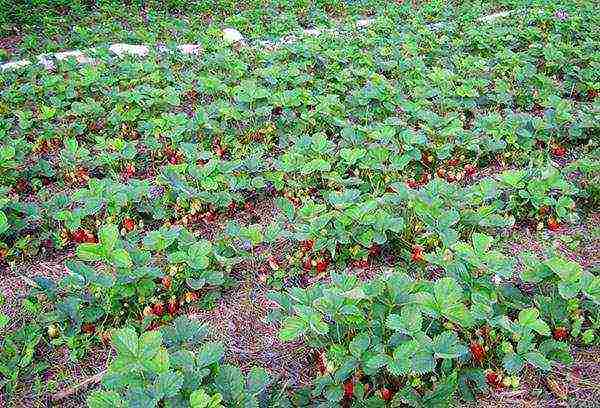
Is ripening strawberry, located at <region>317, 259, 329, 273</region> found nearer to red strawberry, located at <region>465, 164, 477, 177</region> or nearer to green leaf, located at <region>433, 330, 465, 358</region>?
green leaf, located at <region>433, 330, 465, 358</region>

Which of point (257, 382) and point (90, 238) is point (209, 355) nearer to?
point (257, 382)

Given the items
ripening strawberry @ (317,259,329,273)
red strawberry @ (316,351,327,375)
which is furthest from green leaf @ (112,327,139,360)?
ripening strawberry @ (317,259,329,273)

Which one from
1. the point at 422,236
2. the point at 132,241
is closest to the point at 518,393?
the point at 422,236

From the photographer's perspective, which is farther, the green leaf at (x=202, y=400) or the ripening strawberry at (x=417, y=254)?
the ripening strawberry at (x=417, y=254)

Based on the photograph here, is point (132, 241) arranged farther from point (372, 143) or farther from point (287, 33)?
point (287, 33)

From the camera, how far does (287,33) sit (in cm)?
787

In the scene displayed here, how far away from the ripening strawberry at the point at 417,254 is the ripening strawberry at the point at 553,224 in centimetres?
88

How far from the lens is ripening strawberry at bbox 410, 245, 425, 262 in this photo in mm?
3252

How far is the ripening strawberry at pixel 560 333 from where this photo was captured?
2.68 metres

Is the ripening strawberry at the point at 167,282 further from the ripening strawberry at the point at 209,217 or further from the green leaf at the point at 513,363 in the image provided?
the green leaf at the point at 513,363

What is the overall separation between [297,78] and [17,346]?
3478 mm

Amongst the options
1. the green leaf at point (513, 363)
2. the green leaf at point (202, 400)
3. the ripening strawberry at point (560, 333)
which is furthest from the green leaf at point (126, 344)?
the ripening strawberry at point (560, 333)

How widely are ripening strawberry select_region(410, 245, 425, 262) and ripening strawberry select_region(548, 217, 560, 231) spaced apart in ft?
2.88

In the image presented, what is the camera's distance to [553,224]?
3.57m
